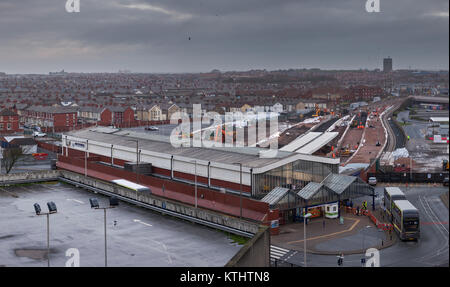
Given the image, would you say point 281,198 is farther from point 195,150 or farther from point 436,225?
point 195,150

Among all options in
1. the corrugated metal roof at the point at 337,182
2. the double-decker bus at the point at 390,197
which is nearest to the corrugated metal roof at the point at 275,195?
the corrugated metal roof at the point at 337,182

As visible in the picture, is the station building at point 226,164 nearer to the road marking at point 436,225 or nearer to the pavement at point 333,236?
the pavement at point 333,236

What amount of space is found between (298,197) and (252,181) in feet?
9.19

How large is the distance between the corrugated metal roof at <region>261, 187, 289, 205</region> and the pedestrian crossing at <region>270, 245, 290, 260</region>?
3889 millimetres

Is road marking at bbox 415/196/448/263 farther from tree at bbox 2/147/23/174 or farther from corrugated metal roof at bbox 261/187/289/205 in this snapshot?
tree at bbox 2/147/23/174

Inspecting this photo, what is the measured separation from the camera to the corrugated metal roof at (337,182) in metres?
33.9

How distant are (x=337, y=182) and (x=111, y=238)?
16.3 meters

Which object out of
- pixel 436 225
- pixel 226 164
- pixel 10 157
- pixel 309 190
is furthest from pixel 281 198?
pixel 10 157

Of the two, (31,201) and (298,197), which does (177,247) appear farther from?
(31,201)

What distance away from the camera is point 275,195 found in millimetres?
31500

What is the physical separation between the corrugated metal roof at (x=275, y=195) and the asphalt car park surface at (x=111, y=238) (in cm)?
661

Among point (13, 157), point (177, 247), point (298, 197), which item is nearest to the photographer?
point (177, 247)

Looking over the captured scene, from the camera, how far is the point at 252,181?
3262cm
